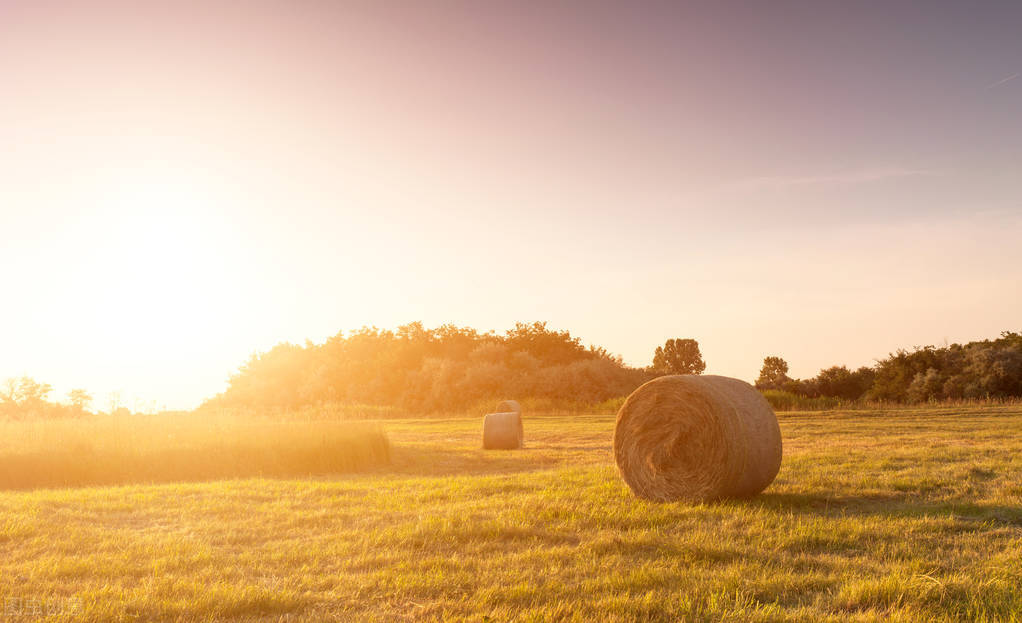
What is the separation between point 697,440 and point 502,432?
940 cm

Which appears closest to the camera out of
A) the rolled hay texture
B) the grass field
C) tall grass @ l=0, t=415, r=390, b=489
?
the grass field

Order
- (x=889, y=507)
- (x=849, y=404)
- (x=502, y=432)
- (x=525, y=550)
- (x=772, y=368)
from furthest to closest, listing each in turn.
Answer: (x=772, y=368) → (x=849, y=404) → (x=502, y=432) → (x=889, y=507) → (x=525, y=550)

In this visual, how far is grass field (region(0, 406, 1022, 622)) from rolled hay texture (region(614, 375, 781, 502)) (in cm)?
42

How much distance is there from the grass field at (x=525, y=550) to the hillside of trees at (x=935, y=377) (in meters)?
30.7

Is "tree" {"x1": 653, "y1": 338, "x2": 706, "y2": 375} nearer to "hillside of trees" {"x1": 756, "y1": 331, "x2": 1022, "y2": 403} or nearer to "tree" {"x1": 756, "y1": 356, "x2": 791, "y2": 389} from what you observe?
"tree" {"x1": 756, "y1": 356, "x2": 791, "y2": 389}

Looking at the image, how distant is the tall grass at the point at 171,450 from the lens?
42.5 feet

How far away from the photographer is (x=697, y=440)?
9.35 metres

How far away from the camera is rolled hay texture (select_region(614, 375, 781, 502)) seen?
8.91 meters

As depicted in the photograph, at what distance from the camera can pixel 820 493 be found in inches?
356

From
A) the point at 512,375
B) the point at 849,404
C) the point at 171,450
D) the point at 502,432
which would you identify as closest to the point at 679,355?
the point at 512,375

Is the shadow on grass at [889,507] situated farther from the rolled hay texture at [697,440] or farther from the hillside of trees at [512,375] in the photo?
the hillside of trees at [512,375]

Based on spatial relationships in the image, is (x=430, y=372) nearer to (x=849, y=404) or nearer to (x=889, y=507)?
(x=849, y=404)

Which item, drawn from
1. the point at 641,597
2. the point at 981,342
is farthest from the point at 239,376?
the point at 641,597

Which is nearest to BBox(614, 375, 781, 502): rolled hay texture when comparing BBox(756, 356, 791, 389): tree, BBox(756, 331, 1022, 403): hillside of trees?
BBox(756, 331, 1022, 403): hillside of trees
